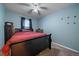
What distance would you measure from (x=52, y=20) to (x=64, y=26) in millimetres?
270

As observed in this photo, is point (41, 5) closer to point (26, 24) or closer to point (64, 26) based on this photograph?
point (26, 24)

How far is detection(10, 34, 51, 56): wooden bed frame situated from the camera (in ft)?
5.74

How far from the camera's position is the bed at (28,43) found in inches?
67.5

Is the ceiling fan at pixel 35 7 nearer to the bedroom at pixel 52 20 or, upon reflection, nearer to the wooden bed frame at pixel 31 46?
the bedroom at pixel 52 20

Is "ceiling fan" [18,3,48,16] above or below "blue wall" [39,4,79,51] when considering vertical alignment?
above

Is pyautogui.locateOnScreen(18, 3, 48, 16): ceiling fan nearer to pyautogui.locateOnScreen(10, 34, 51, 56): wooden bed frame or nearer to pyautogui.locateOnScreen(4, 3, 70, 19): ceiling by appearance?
pyautogui.locateOnScreen(4, 3, 70, 19): ceiling

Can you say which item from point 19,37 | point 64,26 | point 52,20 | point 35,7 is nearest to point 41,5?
point 35,7

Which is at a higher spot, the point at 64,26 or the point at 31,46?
the point at 64,26

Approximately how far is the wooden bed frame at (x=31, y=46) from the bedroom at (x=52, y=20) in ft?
0.39

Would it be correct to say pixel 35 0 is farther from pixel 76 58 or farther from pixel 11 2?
pixel 76 58

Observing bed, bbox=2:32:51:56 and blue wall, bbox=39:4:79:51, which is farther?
blue wall, bbox=39:4:79:51

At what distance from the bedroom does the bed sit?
9 cm

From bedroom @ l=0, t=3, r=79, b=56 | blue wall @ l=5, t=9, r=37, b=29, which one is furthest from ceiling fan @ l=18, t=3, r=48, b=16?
blue wall @ l=5, t=9, r=37, b=29

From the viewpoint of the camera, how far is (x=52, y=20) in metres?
1.95
